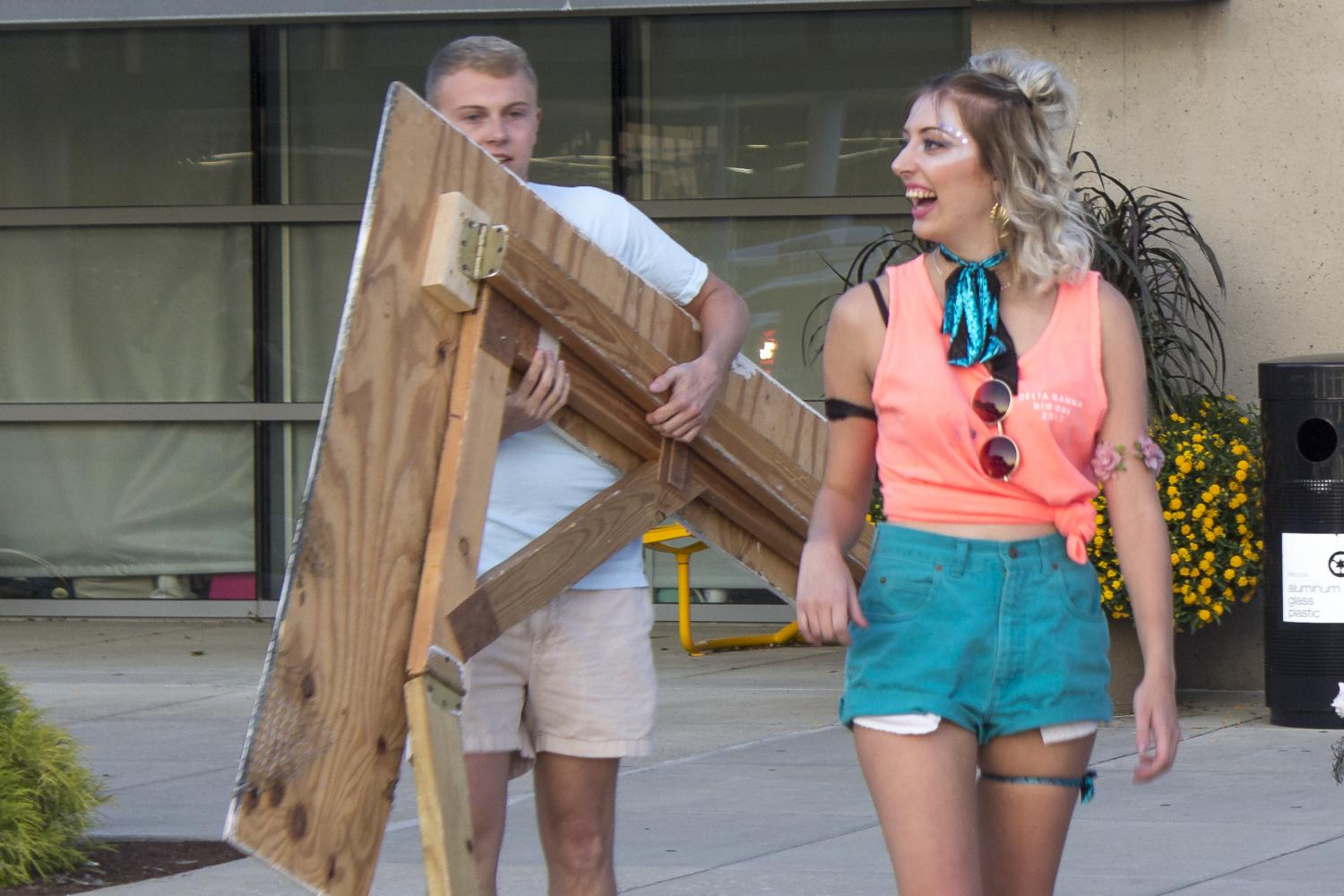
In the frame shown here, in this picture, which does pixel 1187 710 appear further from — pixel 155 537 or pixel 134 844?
pixel 155 537

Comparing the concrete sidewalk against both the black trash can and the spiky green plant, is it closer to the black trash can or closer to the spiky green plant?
the black trash can

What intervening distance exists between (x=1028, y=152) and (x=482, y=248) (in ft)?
2.81

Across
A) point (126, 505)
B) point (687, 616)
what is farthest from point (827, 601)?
point (126, 505)

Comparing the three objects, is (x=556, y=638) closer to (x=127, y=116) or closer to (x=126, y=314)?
(x=126, y=314)

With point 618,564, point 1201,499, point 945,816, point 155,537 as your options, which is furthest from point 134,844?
point 155,537

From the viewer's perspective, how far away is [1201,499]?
758 centimetres

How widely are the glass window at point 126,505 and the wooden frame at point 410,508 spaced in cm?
908

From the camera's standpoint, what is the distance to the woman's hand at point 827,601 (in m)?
2.95

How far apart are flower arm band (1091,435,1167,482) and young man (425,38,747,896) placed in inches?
30.6

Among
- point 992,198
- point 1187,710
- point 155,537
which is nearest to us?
point 992,198

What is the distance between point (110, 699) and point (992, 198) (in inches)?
271

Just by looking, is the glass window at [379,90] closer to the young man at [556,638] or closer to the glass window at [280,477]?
the glass window at [280,477]

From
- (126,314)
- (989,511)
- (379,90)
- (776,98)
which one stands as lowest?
(989,511)

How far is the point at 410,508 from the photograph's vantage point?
2992 mm
